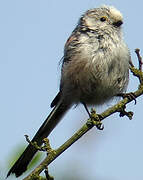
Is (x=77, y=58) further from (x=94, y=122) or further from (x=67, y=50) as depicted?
(x=94, y=122)

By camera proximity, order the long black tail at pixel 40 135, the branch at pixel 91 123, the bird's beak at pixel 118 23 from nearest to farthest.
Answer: the branch at pixel 91 123 → the long black tail at pixel 40 135 → the bird's beak at pixel 118 23

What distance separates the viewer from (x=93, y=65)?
3957 mm

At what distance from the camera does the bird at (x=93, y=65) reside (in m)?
3.94

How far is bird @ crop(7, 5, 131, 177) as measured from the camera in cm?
394

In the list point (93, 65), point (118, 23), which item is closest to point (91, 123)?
point (93, 65)

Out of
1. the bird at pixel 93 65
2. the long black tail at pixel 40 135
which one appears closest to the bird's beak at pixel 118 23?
the bird at pixel 93 65

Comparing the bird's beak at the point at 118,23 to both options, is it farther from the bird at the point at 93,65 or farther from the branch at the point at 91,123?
the branch at the point at 91,123

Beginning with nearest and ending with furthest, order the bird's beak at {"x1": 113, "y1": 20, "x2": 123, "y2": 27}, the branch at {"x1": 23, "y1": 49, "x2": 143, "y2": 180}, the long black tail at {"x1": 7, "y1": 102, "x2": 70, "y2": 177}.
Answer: the branch at {"x1": 23, "y1": 49, "x2": 143, "y2": 180} < the long black tail at {"x1": 7, "y1": 102, "x2": 70, "y2": 177} < the bird's beak at {"x1": 113, "y1": 20, "x2": 123, "y2": 27}

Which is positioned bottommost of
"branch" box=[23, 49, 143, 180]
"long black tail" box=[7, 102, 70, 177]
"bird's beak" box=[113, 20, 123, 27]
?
"long black tail" box=[7, 102, 70, 177]

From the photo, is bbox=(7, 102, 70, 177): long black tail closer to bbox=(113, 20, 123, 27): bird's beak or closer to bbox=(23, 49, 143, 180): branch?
bbox=(23, 49, 143, 180): branch

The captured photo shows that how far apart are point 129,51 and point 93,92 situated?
0.56 m

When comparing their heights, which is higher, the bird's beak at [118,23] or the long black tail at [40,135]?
the bird's beak at [118,23]

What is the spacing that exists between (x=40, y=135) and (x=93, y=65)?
0.87m

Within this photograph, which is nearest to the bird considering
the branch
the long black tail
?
the long black tail
